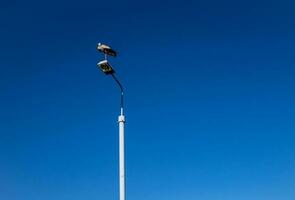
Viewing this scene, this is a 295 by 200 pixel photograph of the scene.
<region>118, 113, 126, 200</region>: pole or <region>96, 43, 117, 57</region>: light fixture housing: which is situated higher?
<region>96, 43, 117, 57</region>: light fixture housing

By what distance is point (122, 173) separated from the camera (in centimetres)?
2439

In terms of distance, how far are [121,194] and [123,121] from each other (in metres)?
2.58

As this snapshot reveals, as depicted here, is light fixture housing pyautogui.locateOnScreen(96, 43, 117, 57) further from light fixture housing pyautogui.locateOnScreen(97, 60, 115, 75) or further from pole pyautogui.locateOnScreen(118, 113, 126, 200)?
pole pyautogui.locateOnScreen(118, 113, 126, 200)

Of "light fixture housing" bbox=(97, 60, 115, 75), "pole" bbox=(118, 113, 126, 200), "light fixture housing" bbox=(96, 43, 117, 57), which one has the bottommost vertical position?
"pole" bbox=(118, 113, 126, 200)

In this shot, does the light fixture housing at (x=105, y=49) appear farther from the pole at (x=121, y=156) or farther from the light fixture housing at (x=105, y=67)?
the pole at (x=121, y=156)

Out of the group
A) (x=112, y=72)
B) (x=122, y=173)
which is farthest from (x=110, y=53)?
(x=122, y=173)

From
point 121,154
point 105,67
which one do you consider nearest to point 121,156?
point 121,154

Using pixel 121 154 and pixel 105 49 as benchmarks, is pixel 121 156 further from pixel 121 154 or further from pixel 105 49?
pixel 105 49

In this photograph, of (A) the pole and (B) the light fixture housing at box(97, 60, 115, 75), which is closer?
(A) the pole

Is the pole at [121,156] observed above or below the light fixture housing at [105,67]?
below

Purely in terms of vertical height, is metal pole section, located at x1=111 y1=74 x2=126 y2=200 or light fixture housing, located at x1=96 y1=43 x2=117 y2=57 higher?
light fixture housing, located at x1=96 y1=43 x2=117 y2=57

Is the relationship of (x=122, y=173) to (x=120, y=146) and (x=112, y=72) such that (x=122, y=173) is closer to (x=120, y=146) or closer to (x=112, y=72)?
(x=120, y=146)

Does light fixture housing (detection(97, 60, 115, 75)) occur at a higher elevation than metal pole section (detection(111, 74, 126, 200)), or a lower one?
higher

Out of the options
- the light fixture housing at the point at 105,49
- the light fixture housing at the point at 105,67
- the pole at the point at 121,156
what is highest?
the light fixture housing at the point at 105,49
